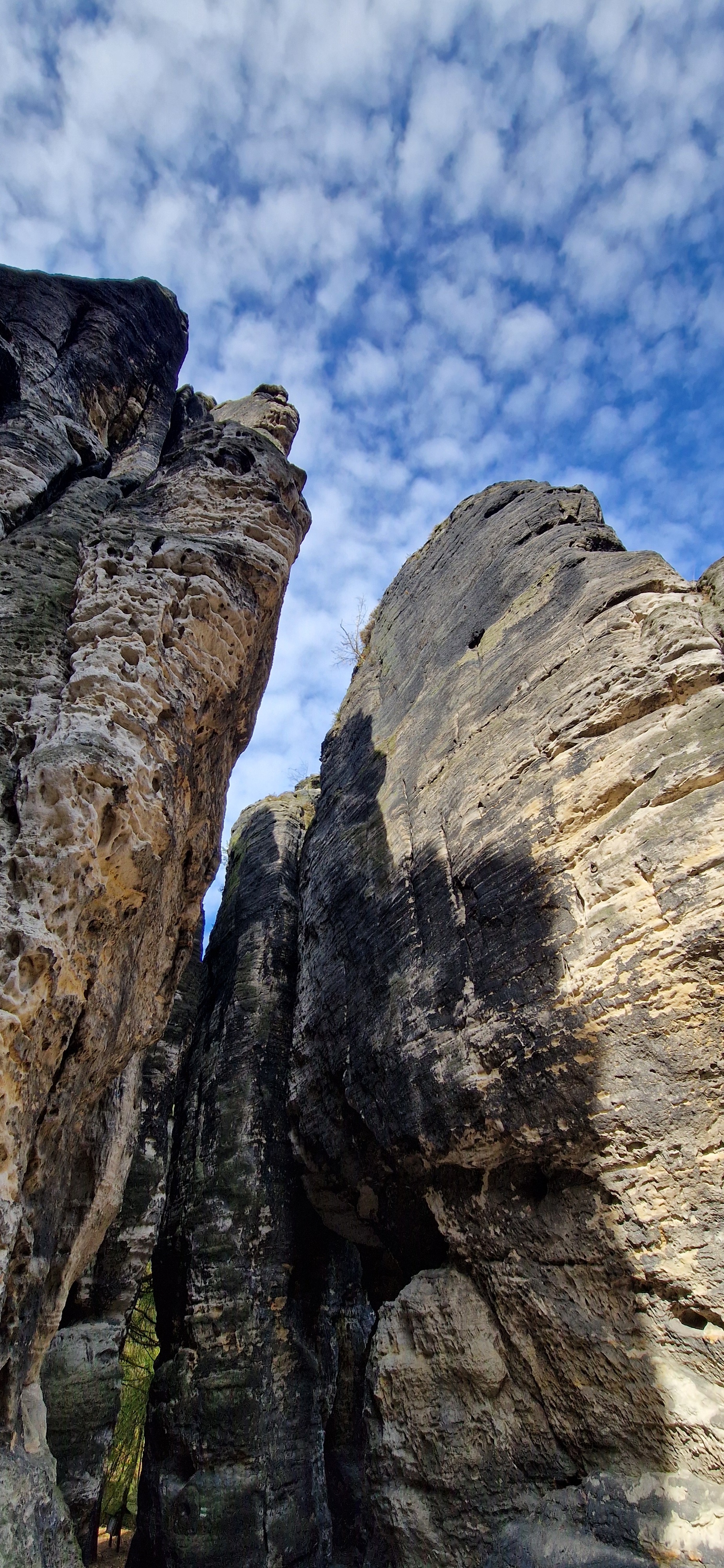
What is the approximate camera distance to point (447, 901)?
577 cm

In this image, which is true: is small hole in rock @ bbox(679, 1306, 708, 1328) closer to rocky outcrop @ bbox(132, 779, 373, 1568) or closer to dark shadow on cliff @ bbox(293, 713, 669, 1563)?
dark shadow on cliff @ bbox(293, 713, 669, 1563)

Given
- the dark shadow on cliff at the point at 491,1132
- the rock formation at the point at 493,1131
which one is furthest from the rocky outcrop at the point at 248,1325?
the dark shadow on cliff at the point at 491,1132

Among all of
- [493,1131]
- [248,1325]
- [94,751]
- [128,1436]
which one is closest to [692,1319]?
[493,1131]

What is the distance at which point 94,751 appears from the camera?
370cm

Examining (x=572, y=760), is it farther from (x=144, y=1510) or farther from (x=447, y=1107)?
(x=144, y=1510)

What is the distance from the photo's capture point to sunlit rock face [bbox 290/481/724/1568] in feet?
12.0

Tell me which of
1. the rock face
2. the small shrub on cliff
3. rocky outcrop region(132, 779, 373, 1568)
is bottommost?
the small shrub on cliff

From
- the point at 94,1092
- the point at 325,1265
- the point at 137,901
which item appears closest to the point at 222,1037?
the point at 325,1265

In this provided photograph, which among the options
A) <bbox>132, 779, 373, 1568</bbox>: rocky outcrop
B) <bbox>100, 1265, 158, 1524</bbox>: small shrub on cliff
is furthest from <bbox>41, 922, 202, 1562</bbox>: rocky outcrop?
<bbox>100, 1265, 158, 1524</bbox>: small shrub on cliff

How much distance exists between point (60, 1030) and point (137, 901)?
Result: 0.85m

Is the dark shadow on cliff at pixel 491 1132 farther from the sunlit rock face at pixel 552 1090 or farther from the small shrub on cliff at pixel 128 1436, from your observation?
the small shrub on cliff at pixel 128 1436

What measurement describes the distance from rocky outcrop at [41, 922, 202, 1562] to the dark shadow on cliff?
1.69 metres

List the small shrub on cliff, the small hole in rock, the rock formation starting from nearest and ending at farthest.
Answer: the small hole in rock
the rock formation
the small shrub on cliff

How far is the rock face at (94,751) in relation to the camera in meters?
3.15
